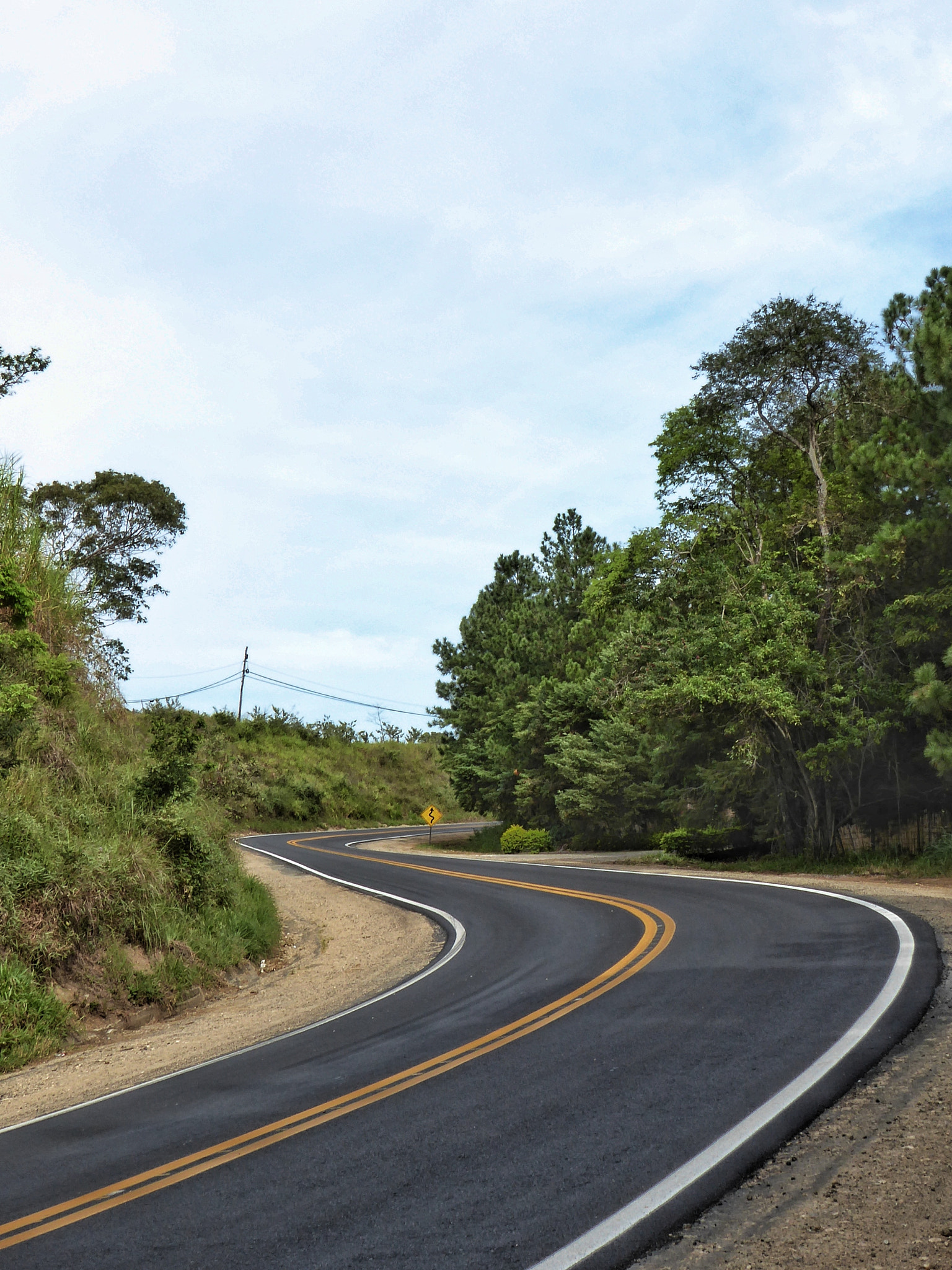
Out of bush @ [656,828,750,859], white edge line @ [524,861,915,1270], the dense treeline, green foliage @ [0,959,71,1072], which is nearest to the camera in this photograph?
white edge line @ [524,861,915,1270]

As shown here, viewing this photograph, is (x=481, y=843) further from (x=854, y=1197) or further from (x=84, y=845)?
(x=854, y=1197)

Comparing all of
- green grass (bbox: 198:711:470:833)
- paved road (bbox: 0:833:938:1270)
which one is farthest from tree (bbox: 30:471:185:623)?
paved road (bbox: 0:833:938:1270)

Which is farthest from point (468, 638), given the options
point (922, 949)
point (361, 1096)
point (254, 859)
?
point (361, 1096)

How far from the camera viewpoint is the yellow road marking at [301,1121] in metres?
4.99

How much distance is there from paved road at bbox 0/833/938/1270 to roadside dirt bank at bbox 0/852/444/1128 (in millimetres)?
642

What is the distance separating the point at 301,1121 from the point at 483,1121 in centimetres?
125

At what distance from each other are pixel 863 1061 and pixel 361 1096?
357 centimetres

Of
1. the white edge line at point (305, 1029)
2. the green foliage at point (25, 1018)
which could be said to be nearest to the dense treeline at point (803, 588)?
the white edge line at point (305, 1029)

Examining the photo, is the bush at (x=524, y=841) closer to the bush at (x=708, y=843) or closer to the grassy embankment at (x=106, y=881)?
the bush at (x=708, y=843)

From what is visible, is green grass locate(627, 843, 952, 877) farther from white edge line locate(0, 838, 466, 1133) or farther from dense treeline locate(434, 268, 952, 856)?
white edge line locate(0, 838, 466, 1133)

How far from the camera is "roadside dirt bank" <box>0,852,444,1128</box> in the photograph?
27.6 feet

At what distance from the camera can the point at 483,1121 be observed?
5941mm

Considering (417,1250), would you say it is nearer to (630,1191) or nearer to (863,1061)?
(630,1191)

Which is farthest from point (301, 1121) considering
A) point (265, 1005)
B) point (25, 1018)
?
point (265, 1005)
